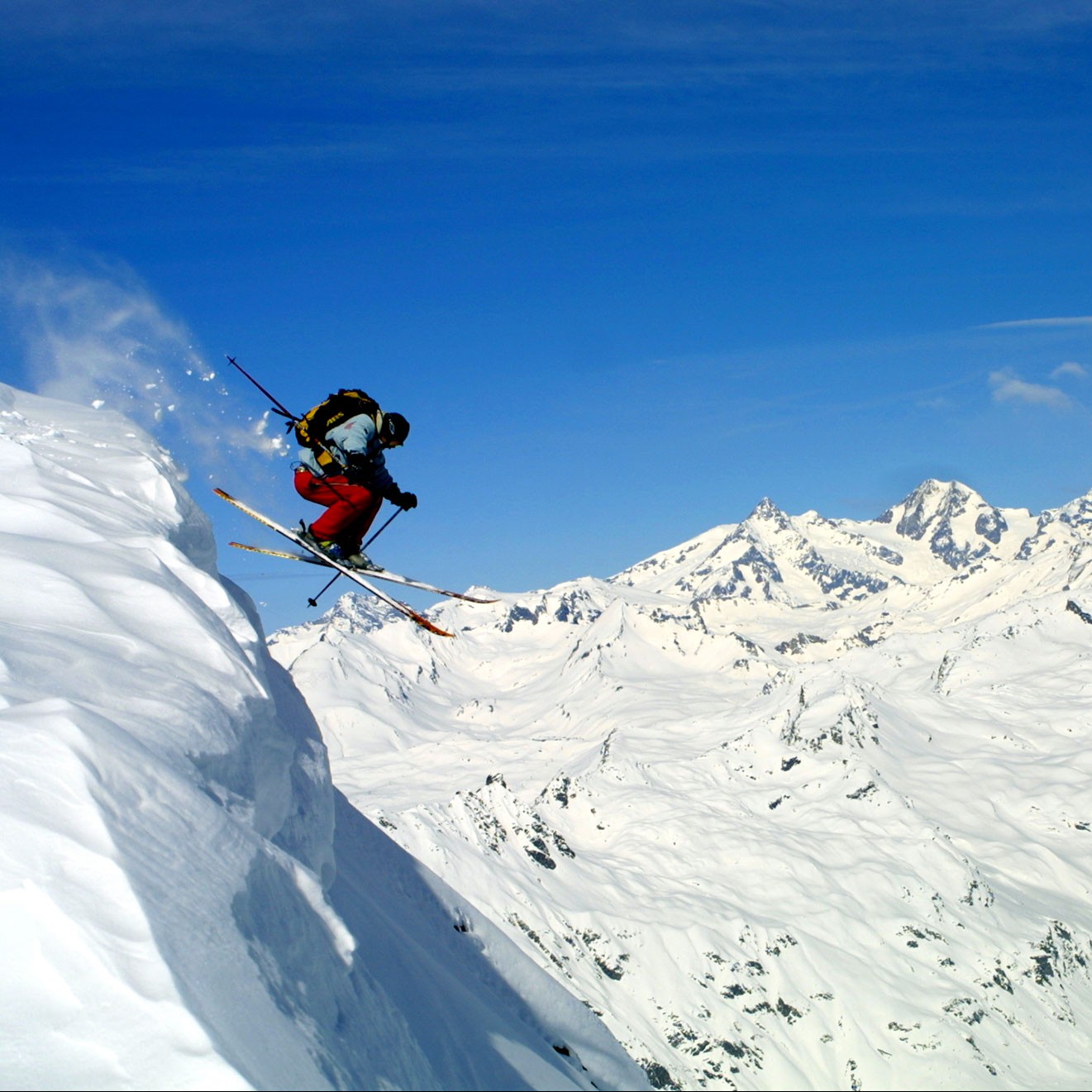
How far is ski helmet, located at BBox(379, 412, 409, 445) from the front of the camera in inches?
1043

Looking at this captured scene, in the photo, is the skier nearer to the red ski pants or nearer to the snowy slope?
the red ski pants

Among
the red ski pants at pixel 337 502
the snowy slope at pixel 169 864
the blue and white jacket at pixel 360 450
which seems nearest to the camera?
the snowy slope at pixel 169 864

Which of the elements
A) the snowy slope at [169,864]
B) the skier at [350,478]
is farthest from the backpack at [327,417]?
the snowy slope at [169,864]

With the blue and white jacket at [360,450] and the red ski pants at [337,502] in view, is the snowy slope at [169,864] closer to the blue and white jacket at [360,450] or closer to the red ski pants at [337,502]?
the red ski pants at [337,502]

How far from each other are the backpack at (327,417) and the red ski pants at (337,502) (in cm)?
55

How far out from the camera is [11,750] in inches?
480

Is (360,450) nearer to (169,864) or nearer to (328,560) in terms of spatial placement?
(328,560)

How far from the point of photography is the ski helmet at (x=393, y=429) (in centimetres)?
2650

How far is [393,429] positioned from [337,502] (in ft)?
8.20

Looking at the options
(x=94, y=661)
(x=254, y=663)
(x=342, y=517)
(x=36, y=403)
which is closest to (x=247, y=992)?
(x=94, y=661)

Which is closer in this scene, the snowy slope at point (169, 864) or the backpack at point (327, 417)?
the snowy slope at point (169, 864)

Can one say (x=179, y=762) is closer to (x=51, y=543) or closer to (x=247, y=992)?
(x=247, y=992)

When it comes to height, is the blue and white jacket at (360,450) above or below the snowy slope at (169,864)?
above

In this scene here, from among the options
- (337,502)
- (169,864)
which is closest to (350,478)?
(337,502)
